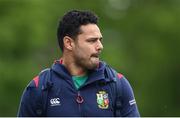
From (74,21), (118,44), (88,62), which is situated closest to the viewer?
(88,62)

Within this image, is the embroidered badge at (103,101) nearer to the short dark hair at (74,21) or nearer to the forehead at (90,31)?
the forehead at (90,31)

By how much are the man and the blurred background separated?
54.4 ft

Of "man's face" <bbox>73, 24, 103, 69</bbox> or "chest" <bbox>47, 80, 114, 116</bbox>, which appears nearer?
"chest" <bbox>47, 80, 114, 116</bbox>

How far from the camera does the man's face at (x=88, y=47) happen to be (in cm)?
987

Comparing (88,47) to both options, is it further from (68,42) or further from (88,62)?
(68,42)

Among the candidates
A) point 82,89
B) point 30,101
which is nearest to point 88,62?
point 82,89

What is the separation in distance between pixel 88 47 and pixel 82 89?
1.40ft

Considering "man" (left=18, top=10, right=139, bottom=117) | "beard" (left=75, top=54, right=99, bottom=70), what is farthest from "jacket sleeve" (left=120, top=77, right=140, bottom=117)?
"beard" (left=75, top=54, right=99, bottom=70)

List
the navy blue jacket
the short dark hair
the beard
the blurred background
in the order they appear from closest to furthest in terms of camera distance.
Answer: the navy blue jacket → the beard → the short dark hair → the blurred background

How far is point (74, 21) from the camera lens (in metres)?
10.0

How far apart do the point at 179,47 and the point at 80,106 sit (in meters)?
25.1

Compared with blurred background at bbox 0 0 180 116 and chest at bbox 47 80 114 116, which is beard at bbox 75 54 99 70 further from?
blurred background at bbox 0 0 180 116

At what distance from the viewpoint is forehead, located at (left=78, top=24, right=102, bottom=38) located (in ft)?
32.5

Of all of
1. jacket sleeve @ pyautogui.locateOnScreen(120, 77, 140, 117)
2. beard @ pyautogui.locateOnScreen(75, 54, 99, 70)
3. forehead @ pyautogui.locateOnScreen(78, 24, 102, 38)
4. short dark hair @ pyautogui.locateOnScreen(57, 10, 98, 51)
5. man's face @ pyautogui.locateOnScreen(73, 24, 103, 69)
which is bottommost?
jacket sleeve @ pyautogui.locateOnScreen(120, 77, 140, 117)
